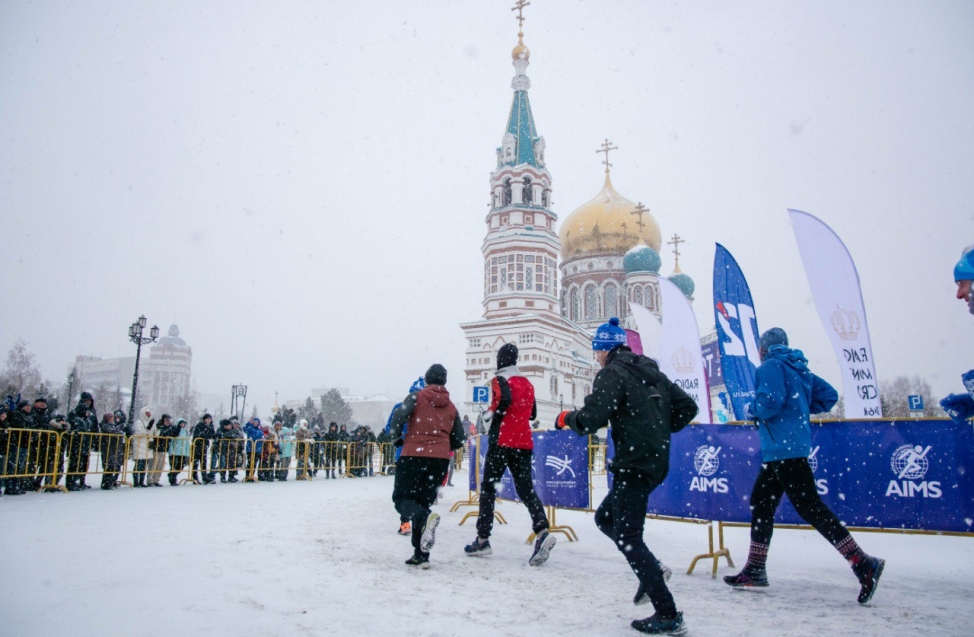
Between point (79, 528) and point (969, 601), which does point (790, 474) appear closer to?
point (969, 601)

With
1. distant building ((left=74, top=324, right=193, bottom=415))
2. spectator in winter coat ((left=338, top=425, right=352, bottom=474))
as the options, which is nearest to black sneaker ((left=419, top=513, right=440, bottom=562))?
spectator in winter coat ((left=338, top=425, right=352, bottom=474))

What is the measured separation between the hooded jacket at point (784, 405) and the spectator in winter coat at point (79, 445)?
12299 mm

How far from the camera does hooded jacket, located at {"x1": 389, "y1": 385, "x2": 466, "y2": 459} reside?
18.3 ft

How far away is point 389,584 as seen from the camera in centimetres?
475

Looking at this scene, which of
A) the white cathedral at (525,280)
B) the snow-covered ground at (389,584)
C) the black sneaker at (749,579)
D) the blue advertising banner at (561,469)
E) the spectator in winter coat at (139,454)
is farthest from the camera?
the white cathedral at (525,280)

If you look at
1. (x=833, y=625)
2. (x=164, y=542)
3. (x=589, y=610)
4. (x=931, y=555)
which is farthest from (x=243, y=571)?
(x=931, y=555)

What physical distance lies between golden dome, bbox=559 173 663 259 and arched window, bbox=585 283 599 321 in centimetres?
343

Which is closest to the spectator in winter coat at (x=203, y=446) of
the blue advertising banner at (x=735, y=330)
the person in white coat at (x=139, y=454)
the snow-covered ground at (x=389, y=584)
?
the person in white coat at (x=139, y=454)

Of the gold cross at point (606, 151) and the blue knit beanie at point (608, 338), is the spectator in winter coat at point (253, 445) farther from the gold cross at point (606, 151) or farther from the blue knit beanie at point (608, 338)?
the gold cross at point (606, 151)

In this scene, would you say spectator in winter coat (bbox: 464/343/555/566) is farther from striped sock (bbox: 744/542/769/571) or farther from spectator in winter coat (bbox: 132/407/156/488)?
spectator in winter coat (bbox: 132/407/156/488)

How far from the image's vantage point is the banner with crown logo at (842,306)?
10.3 metres

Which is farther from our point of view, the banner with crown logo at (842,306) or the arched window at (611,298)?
the arched window at (611,298)

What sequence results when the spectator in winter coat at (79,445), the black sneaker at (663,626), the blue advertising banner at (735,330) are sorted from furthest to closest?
the spectator in winter coat at (79,445)
the blue advertising banner at (735,330)
the black sneaker at (663,626)

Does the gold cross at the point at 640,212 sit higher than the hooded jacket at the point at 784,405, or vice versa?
Result: the gold cross at the point at 640,212
